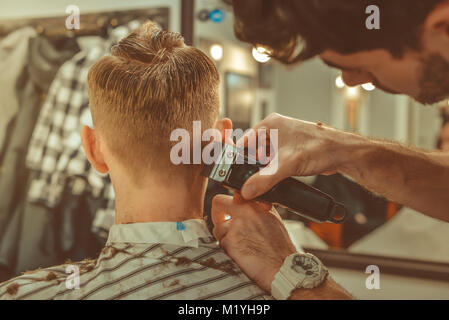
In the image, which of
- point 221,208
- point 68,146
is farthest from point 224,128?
point 68,146

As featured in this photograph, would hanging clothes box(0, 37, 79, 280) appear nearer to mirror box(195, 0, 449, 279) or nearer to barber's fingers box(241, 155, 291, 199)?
mirror box(195, 0, 449, 279)

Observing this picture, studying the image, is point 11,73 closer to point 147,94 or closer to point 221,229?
point 147,94

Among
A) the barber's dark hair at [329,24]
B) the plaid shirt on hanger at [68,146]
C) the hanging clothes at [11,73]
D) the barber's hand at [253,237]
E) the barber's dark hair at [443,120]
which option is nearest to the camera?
the barber's dark hair at [329,24]

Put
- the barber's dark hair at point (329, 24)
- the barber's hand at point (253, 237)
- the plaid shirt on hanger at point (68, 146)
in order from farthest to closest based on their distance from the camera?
the plaid shirt on hanger at point (68, 146)
the barber's hand at point (253, 237)
the barber's dark hair at point (329, 24)

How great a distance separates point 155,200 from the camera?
0.87 meters

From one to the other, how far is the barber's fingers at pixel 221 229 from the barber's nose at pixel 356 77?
359 mm

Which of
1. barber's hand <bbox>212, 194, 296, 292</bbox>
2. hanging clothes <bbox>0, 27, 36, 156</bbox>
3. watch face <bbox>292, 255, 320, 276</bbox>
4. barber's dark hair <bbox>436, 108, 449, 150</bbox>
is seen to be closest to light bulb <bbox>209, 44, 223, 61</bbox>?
hanging clothes <bbox>0, 27, 36, 156</bbox>

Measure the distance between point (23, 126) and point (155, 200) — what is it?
1390 millimetres

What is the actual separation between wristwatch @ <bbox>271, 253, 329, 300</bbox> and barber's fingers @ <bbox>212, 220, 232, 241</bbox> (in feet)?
0.44

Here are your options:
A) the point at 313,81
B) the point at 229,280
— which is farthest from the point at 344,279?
the point at 229,280

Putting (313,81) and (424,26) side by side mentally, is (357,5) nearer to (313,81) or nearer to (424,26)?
(424,26)

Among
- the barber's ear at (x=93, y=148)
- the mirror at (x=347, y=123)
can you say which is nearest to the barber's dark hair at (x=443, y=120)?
the mirror at (x=347, y=123)

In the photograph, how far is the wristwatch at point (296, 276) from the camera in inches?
31.8

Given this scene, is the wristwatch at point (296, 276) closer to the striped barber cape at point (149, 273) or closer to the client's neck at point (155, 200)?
the striped barber cape at point (149, 273)
